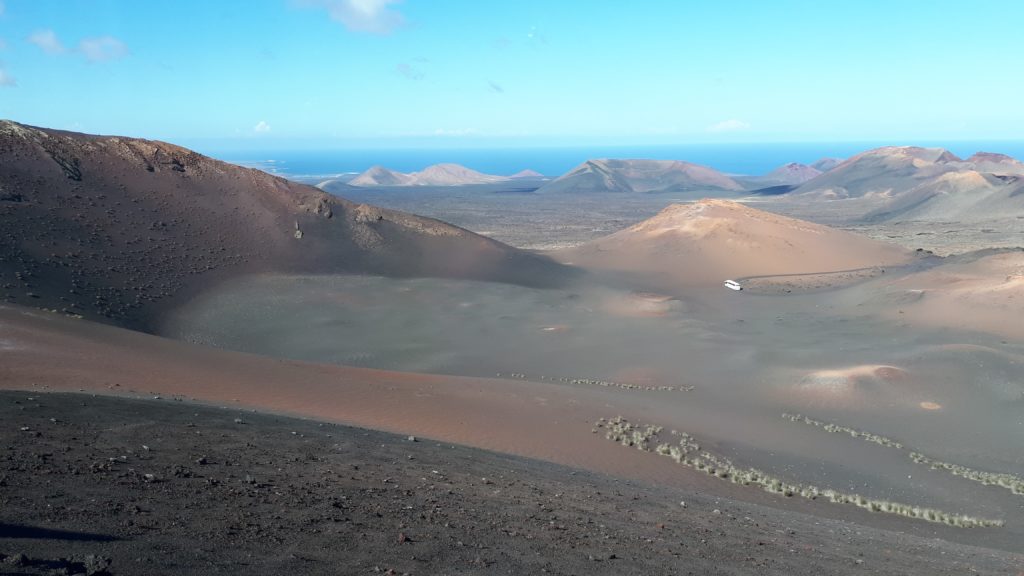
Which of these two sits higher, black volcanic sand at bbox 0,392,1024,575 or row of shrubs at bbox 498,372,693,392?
black volcanic sand at bbox 0,392,1024,575

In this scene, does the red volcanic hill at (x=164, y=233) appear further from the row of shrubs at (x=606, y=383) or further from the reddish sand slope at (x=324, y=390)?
the row of shrubs at (x=606, y=383)

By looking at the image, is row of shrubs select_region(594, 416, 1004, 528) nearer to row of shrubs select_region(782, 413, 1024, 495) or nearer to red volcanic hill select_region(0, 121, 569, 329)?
row of shrubs select_region(782, 413, 1024, 495)

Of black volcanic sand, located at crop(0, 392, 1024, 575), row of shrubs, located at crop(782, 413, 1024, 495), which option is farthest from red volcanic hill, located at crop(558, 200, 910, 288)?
black volcanic sand, located at crop(0, 392, 1024, 575)

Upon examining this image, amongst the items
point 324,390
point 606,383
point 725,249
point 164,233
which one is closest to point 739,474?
point 606,383

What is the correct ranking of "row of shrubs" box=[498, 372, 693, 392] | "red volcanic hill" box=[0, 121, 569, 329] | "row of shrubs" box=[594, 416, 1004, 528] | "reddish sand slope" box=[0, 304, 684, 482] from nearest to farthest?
"row of shrubs" box=[594, 416, 1004, 528] < "reddish sand slope" box=[0, 304, 684, 482] < "row of shrubs" box=[498, 372, 693, 392] < "red volcanic hill" box=[0, 121, 569, 329]

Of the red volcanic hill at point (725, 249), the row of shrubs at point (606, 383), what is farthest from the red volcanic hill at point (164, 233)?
the row of shrubs at point (606, 383)

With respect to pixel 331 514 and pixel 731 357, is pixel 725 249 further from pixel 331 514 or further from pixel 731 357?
pixel 331 514
